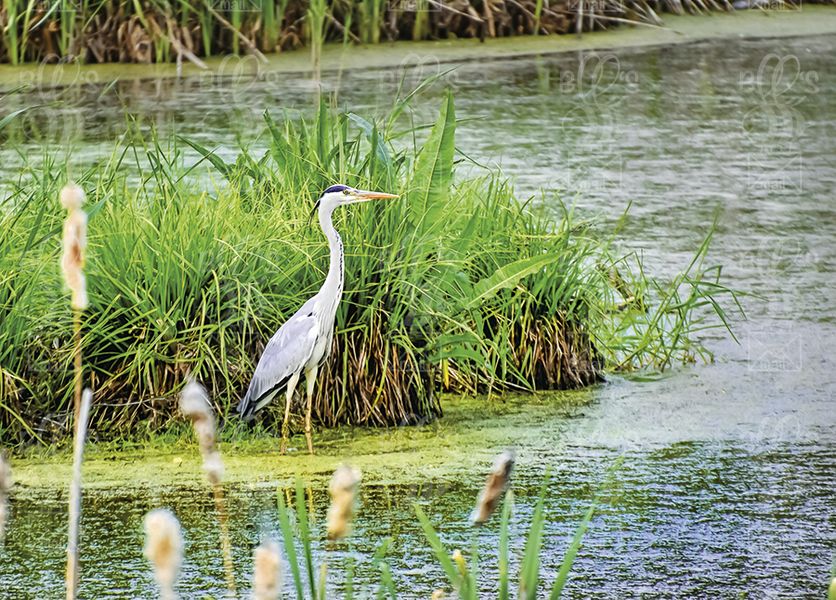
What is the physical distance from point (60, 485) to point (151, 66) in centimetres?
622

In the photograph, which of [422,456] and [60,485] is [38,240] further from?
[422,456]

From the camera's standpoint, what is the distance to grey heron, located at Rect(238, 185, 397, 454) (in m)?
4.13

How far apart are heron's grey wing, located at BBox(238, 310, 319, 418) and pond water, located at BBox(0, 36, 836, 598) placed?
0.35 m

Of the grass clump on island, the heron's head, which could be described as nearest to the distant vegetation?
the grass clump on island

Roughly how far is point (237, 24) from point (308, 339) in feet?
19.9

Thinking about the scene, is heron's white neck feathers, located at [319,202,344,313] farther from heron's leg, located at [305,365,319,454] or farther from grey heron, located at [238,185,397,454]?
heron's leg, located at [305,365,319,454]

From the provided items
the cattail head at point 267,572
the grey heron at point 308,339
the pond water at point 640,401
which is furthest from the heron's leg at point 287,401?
the cattail head at point 267,572

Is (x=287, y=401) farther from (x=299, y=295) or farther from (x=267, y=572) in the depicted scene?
(x=267, y=572)

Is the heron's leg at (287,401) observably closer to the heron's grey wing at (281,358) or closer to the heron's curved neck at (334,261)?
the heron's grey wing at (281,358)

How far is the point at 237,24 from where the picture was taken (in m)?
9.81

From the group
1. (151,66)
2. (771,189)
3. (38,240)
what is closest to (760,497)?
(38,240)

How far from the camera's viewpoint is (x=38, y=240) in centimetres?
437

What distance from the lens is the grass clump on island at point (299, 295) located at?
4.41 m

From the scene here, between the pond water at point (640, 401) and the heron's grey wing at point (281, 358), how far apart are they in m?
0.35
